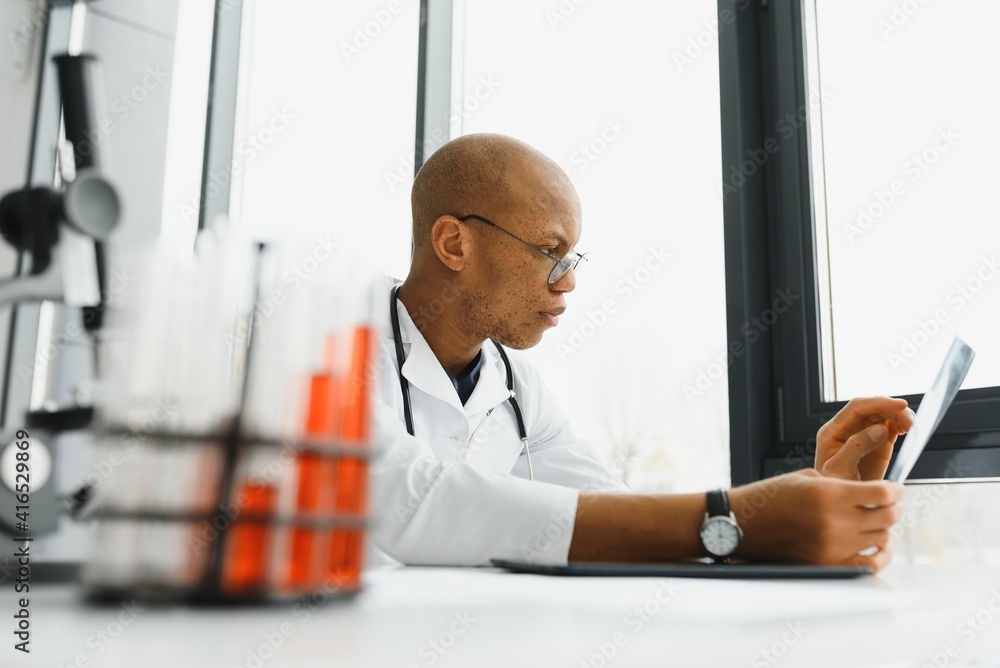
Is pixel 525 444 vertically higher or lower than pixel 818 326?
lower

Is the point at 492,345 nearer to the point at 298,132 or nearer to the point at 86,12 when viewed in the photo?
the point at 298,132

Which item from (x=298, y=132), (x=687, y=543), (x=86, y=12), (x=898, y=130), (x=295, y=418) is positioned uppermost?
(x=298, y=132)

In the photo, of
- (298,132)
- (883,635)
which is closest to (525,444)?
(883,635)

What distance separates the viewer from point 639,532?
89 cm

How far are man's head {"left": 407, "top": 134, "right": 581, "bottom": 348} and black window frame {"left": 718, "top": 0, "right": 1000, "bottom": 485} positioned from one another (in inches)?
20.9

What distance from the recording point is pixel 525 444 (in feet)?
4.70

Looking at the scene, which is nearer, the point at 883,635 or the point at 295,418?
the point at 295,418

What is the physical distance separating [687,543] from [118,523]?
709mm
